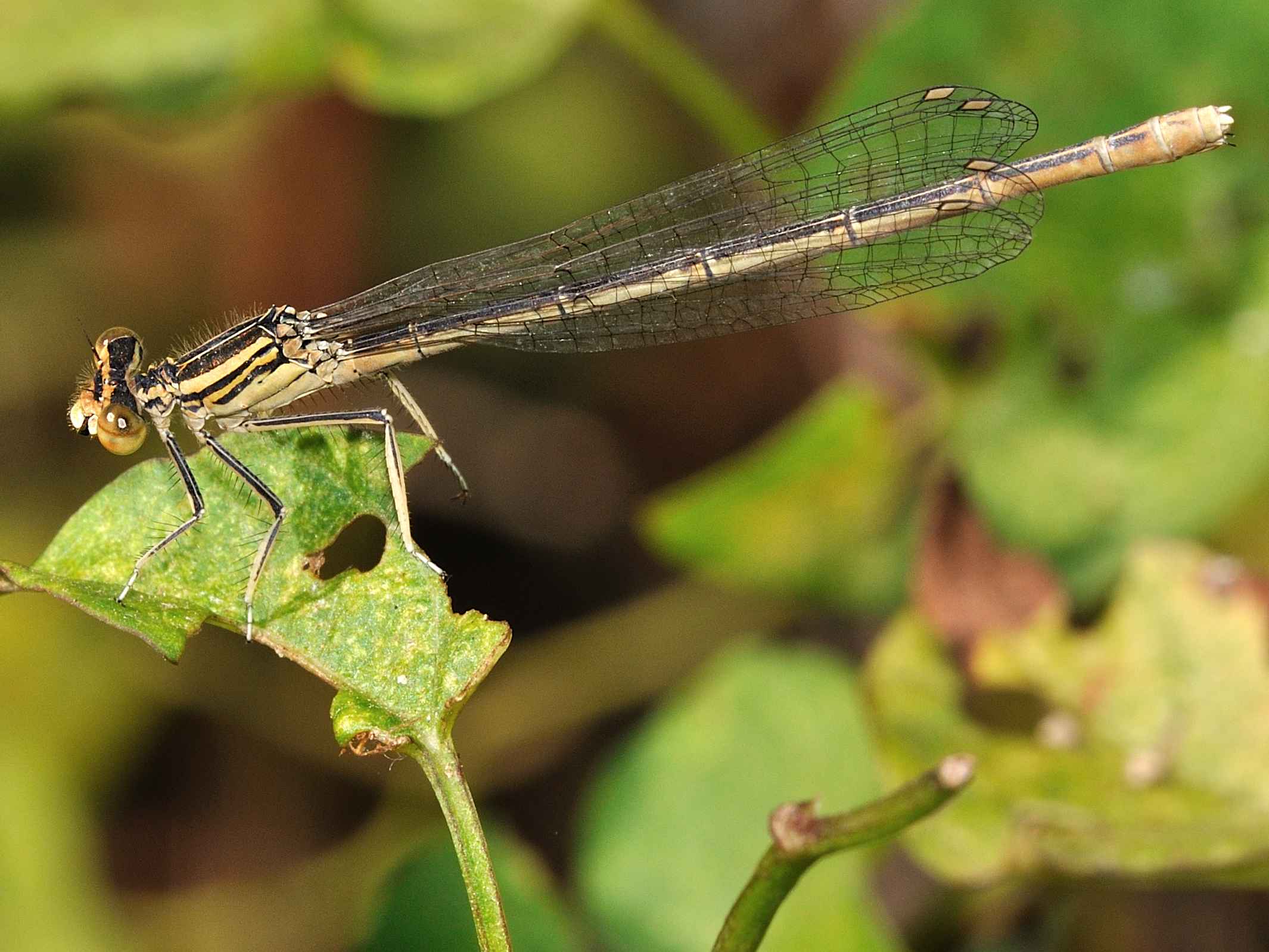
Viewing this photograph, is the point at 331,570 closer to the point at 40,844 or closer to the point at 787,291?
the point at 787,291

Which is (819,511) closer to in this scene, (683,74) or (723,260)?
(723,260)

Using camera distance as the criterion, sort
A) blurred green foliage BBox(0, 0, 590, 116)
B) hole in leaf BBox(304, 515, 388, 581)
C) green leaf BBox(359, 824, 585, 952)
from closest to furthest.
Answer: hole in leaf BBox(304, 515, 388, 581)
green leaf BBox(359, 824, 585, 952)
blurred green foliage BBox(0, 0, 590, 116)

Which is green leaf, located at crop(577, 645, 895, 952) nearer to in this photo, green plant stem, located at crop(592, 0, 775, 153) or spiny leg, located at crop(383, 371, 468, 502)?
spiny leg, located at crop(383, 371, 468, 502)

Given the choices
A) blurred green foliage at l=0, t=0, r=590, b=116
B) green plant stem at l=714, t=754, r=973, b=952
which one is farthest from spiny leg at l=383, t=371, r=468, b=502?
green plant stem at l=714, t=754, r=973, b=952

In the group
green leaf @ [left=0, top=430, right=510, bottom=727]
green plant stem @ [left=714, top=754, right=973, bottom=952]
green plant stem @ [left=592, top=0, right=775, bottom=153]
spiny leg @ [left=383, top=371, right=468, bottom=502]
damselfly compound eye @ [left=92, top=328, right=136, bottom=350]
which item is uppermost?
green plant stem @ [left=592, top=0, right=775, bottom=153]

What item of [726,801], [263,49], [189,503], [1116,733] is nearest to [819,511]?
[726,801]

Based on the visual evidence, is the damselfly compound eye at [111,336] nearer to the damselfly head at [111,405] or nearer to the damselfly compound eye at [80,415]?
the damselfly head at [111,405]
